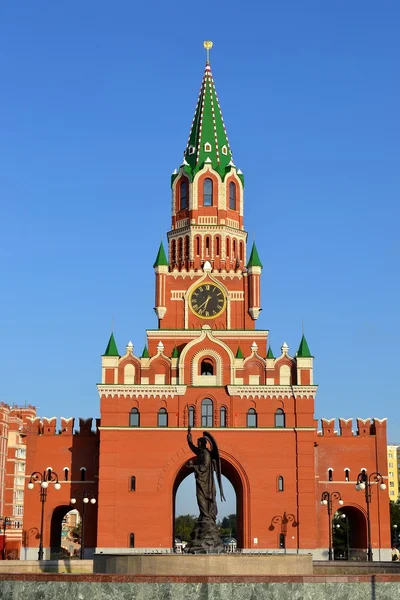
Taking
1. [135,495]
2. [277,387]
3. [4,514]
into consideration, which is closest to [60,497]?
[135,495]

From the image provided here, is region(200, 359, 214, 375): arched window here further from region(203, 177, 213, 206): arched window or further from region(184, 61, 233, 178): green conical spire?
region(184, 61, 233, 178): green conical spire

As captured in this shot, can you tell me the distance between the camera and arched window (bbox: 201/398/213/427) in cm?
5984

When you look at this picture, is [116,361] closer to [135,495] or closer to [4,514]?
[135,495]

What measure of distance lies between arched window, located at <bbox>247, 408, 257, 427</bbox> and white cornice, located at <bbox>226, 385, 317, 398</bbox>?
100 cm

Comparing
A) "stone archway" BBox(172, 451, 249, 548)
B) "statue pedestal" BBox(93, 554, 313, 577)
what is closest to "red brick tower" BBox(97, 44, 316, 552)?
"stone archway" BBox(172, 451, 249, 548)

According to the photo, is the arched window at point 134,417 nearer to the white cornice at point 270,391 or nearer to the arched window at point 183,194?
the white cornice at point 270,391

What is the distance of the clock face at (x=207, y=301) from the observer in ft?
212

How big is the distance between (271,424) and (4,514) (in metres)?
40.6

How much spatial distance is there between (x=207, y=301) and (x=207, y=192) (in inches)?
352

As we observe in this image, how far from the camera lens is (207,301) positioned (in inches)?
2552

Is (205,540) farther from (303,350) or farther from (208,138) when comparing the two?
(208,138)

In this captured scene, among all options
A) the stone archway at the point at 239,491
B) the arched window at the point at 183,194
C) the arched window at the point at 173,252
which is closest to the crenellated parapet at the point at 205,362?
the stone archway at the point at 239,491

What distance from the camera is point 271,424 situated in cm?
5956

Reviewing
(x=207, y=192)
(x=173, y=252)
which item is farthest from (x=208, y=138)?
(x=173, y=252)
